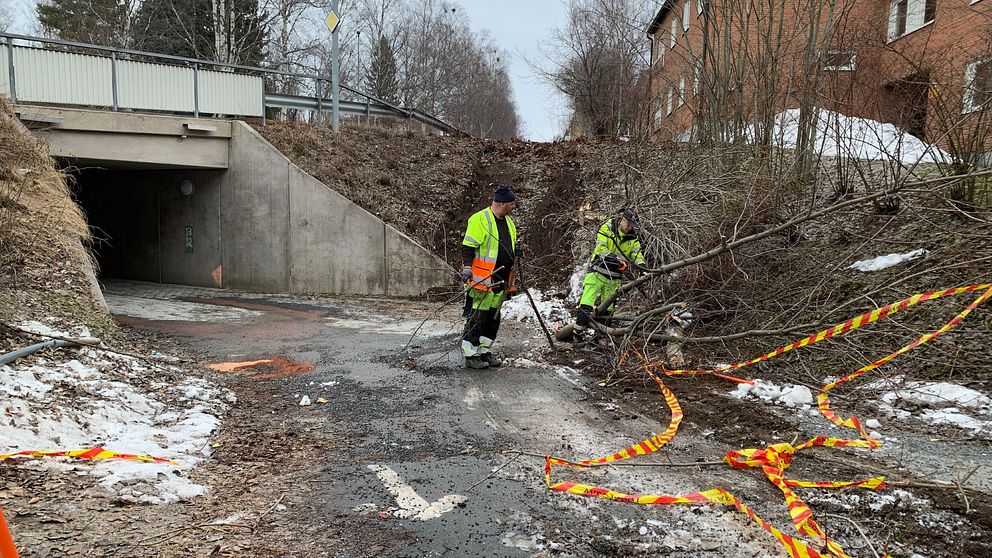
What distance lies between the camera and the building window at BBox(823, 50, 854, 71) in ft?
27.4

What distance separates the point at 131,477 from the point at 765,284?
6.28m

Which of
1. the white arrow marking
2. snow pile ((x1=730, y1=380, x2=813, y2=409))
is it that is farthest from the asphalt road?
Result: snow pile ((x1=730, y1=380, x2=813, y2=409))

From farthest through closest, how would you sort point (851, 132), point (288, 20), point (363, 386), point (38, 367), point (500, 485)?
point (288, 20)
point (851, 132)
point (363, 386)
point (38, 367)
point (500, 485)

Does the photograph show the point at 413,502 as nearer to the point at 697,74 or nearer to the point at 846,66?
the point at 846,66

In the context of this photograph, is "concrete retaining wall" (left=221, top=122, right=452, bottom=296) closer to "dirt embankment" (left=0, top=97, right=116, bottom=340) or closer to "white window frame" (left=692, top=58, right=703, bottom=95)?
"dirt embankment" (left=0, top=97, right=116, bottom=340)

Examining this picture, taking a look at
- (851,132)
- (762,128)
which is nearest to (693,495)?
(851,132)

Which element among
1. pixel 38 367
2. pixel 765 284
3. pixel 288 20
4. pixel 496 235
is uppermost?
pixel 288 20

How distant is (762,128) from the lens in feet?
31.2

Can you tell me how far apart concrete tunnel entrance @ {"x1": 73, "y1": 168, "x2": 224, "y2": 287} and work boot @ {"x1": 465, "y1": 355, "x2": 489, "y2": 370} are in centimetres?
1097

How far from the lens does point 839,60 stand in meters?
8.45

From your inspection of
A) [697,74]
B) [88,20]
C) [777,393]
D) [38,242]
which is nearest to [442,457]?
[777,393]

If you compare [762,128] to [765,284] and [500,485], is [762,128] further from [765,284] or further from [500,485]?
[500,485]

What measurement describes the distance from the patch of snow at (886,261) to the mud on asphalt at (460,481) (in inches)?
107

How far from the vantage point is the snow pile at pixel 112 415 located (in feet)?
11.5
